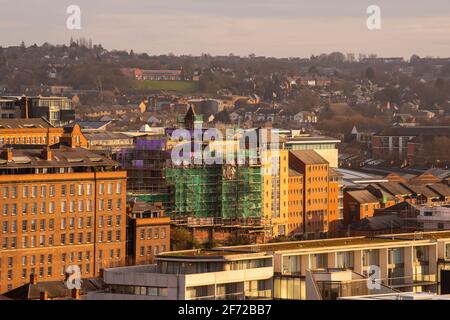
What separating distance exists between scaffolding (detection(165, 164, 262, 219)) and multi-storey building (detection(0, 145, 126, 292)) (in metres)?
6.31

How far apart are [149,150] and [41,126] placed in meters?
6.85

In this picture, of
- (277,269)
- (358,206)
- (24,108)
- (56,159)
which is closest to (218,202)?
(56,159)

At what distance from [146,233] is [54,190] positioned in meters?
3.04

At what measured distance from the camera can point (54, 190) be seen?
49.6 m

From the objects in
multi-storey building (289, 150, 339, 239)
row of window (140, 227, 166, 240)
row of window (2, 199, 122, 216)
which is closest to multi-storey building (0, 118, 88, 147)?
multi-storey building (289, 150, 339, 239)

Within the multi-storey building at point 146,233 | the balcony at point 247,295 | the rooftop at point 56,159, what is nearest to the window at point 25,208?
the rooftop at point 56,159

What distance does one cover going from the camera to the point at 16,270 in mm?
47031

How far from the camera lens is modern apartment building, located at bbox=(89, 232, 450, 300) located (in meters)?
26.7

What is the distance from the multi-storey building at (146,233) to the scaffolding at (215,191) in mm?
5479

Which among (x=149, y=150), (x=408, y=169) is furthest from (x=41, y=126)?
(x=408, y=169)

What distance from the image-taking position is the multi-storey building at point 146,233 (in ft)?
166

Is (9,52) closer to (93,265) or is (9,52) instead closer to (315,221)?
(315,221)

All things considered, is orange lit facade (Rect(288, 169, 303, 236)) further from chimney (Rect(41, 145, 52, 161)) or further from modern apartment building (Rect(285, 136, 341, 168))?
chimney (Rect(41, 145, 52, 161))

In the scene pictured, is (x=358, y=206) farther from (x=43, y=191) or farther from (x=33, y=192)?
(x=33, y=192)
